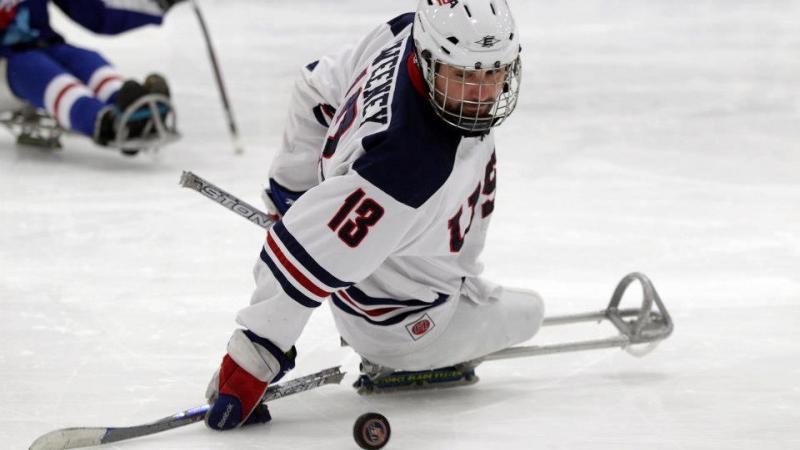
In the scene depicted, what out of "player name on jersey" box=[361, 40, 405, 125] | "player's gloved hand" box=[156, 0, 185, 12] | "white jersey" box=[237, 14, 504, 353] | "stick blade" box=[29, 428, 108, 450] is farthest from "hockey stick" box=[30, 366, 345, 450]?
"player's gloved hand" box=[156, 0, 185, 12]

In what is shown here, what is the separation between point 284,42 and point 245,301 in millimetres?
3568

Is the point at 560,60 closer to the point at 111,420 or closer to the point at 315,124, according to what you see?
the point at 315,124

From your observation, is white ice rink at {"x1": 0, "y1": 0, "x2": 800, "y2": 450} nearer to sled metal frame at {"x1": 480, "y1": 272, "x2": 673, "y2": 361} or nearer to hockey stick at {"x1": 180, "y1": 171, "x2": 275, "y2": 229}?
sled metal frame at {"x1": 480, "y1": 272, "x2": 673, "y2": 361}

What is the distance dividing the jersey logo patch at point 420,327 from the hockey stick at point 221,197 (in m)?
0.39

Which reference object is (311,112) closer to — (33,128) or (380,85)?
(380,85)

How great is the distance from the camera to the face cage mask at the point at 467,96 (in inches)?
77.7

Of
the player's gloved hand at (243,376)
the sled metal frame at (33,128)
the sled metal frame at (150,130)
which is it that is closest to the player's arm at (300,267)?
the player's gloved hand at (243,376)

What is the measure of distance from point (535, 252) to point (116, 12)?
7.09 ft

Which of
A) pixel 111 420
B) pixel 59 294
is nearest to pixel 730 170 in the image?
pixel 59 294

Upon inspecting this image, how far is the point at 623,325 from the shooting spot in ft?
8.51

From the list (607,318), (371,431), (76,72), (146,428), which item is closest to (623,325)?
(607,318)

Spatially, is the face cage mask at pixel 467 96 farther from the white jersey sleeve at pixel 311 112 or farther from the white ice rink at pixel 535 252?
the white ice rink at pixel 535 252

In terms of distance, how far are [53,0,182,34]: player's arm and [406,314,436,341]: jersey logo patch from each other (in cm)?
278

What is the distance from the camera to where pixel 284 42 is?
20.9ft
